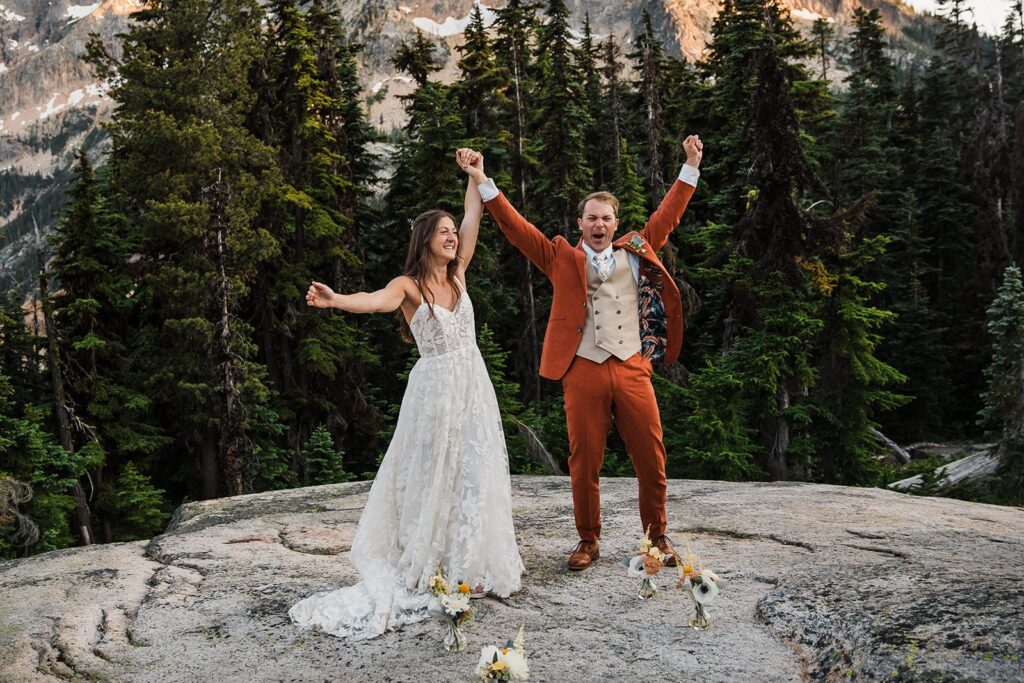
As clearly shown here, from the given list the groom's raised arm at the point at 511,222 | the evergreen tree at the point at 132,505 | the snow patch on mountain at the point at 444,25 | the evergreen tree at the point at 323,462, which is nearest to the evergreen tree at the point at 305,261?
the evergreen tree at the point at 132,505

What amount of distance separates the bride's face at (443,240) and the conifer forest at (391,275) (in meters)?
8.68

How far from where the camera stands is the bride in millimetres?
4441

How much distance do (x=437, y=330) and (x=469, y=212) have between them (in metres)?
0.82

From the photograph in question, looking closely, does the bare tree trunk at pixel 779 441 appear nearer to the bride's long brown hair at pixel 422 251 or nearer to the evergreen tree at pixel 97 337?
the bride's long brown hair at pixel 422 251

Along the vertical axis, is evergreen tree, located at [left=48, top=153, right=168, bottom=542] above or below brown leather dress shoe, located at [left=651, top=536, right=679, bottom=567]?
above

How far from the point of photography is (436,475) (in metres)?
4.51

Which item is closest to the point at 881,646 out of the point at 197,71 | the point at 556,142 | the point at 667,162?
the point at 197,71

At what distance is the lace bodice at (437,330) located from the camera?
4625 millimetres

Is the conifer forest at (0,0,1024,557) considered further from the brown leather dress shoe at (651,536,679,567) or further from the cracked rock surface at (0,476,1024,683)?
the brown leather dress shoe at (651,536,679,567)

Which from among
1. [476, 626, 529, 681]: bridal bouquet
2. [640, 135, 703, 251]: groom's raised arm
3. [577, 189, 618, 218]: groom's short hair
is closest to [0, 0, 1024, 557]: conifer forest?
[640, 135, 703, 251]: groom's raised arm

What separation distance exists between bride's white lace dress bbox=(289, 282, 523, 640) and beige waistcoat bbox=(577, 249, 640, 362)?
670mm

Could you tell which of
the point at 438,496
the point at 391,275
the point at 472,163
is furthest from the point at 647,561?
the point at 391,275

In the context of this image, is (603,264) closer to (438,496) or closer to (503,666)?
(438,496)

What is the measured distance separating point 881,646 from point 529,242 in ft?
9.16
